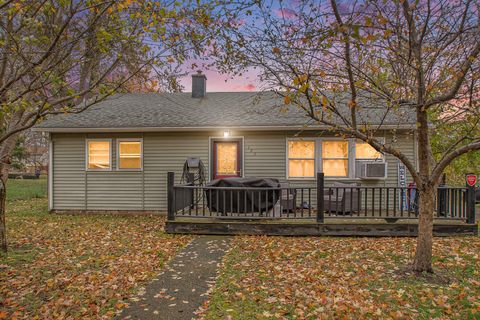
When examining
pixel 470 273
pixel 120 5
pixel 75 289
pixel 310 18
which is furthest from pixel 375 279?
pixel 120 5

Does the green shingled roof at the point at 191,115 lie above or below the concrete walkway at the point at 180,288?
above

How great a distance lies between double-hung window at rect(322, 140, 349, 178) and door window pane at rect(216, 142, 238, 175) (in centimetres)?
280

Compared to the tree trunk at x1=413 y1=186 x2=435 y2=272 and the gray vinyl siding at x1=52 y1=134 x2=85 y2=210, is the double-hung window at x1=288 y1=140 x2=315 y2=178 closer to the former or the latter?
the tree trunk at x1=413 y1=186 x2=435 y2=272

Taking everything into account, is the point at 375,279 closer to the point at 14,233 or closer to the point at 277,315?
the point at 277,315

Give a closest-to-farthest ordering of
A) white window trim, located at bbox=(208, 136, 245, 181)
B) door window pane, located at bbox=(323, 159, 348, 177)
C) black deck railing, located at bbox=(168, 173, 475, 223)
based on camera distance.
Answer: black deck railing, located at bbox=(168, 173, 475, 223) → door window pane, located at bbox=(323, 159, 348, 177) → white window trim, located at bbox=(208, 136, 245, 181)

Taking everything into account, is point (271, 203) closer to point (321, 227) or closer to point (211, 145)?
point (321, 227)

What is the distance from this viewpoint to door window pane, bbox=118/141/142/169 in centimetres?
1070

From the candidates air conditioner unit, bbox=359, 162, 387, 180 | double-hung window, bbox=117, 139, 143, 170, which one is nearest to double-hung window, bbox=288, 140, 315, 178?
air conditioner unit, bbox=359, 162, 387, 180

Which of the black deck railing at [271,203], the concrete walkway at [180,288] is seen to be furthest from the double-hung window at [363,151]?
the concrete walkway at [180,288]

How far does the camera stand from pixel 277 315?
3533mm

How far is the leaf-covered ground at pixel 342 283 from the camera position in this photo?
3637 millimetres

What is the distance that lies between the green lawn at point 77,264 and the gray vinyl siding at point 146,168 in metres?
1.46

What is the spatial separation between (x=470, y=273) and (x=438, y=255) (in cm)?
86

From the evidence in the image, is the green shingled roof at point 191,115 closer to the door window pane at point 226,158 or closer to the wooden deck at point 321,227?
the door window pane at point 226,158
